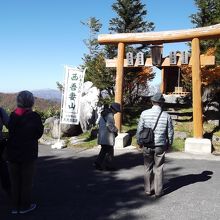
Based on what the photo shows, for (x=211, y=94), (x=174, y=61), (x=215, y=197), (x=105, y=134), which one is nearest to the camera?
(x=215, y=197)

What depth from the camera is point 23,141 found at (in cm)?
533

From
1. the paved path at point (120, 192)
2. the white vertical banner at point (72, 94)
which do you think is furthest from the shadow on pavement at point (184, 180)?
the white vertical banner at point (72, 94)

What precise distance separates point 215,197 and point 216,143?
6.21m

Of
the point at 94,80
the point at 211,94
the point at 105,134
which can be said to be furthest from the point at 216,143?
the point at 94,80

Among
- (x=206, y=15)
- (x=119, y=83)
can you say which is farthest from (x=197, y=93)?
(x=206, y=15)

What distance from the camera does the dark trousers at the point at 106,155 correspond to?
8383mm

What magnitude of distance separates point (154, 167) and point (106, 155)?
7.65 ft

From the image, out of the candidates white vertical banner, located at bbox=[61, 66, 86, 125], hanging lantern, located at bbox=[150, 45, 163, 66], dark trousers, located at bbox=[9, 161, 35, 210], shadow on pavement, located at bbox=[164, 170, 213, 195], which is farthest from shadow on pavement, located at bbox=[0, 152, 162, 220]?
hanging lantern, located at bbox=[150, 45, 163, 66]

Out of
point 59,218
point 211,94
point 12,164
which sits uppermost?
point 211,94

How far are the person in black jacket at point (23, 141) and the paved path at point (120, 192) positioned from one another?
1.95 ft

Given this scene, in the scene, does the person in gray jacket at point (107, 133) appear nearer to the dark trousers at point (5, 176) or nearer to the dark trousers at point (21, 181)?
the dark trousers at point (5, 176)

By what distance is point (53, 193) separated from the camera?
6.65 m

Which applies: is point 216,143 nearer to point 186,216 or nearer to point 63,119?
point 63,119

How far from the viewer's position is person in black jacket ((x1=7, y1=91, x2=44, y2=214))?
5.30 metres
